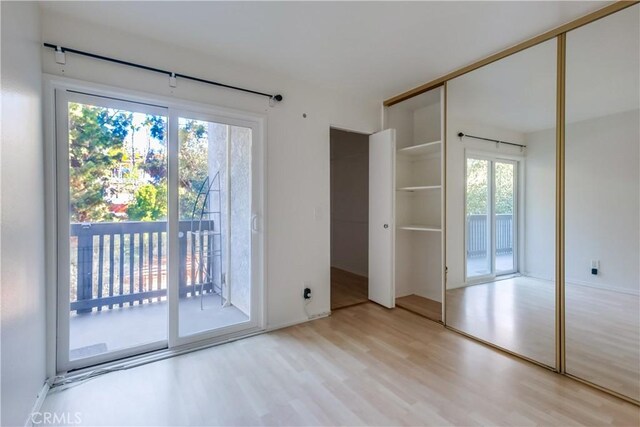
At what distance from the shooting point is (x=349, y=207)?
562cm

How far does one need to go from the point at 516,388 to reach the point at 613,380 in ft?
2.25

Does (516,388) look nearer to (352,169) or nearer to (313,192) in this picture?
(313,192)

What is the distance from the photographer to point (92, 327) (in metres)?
2.26

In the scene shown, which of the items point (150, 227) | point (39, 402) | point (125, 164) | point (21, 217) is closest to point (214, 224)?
point (150, 227)

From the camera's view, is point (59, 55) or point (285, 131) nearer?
→ point (59, 55)

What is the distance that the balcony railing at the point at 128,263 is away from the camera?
2168 mm

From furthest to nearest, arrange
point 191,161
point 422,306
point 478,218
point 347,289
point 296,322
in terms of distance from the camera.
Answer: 1. point 347,289
2. point 422,306
3. point 296,322
4. point 478,218
5. point 191,161

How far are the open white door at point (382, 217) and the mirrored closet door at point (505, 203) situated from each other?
2.06ft

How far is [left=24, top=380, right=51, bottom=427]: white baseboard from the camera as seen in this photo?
1.52 m

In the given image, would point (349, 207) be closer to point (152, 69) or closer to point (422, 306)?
point (422, 306)

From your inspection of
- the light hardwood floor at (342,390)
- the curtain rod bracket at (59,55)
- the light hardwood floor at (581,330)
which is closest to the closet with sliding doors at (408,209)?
the light hardwood floor at (581,330)

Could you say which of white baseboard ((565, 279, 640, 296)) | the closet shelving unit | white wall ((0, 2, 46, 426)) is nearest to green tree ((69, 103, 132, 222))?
white wall ((0, 2, 46, 426))

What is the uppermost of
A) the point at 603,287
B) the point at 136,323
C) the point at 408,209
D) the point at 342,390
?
the point at 408,209

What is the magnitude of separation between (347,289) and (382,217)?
145 centimetres
